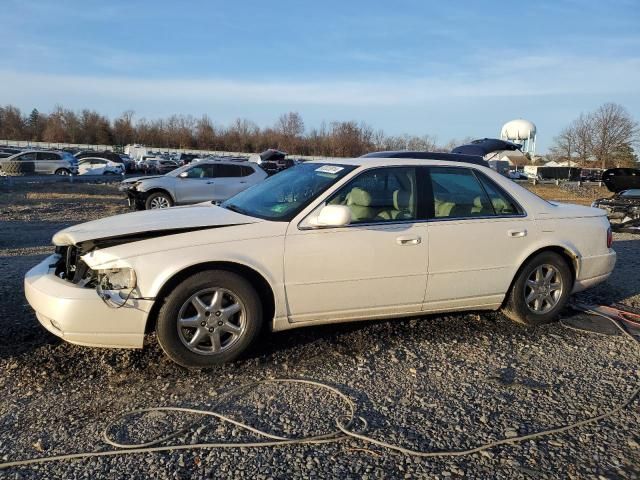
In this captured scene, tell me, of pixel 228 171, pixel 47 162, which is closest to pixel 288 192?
pixel 228 171

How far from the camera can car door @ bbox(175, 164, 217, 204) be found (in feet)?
47.1

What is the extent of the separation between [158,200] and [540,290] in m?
11.3

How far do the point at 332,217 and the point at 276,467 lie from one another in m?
1.81

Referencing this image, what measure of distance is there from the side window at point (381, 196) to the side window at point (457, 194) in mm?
216

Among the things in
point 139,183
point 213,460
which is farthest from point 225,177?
point 213,460

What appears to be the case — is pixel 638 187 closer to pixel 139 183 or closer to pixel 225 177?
pixel 225 177

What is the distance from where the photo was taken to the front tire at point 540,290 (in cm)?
472

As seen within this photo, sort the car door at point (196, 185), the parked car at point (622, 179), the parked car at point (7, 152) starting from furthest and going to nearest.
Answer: the parked car at point (7, 152) → the car door at point (196, 185) → the parked car at point (622, 179)

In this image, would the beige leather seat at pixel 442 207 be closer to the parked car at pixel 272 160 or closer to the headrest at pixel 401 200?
the headrest at pixel 401 200

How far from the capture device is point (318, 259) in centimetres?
392

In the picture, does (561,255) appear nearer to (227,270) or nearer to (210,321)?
(227,270)

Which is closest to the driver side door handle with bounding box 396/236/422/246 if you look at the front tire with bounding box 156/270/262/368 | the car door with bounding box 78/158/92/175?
the front tire with bounding box 156/270/262/368

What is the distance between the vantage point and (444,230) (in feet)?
14.3

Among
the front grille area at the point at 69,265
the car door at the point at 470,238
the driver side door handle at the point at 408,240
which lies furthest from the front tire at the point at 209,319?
the car door at the point at 470,238
